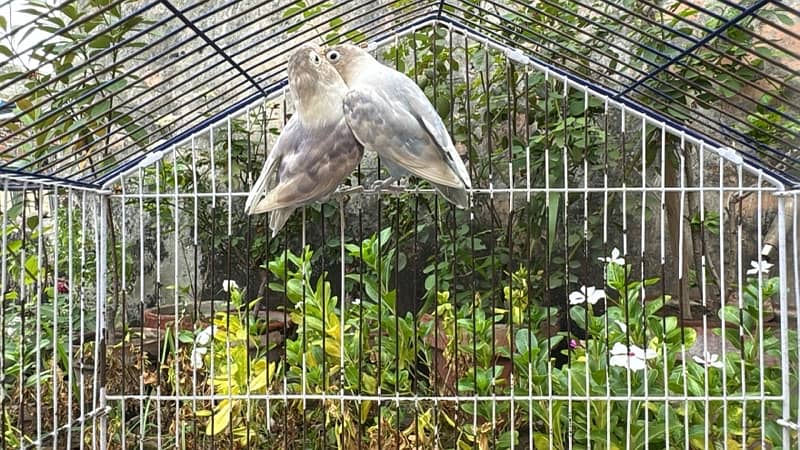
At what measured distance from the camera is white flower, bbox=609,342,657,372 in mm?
1085

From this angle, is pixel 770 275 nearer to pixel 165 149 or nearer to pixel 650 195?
pixel 650 195

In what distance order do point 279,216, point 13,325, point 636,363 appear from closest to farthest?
point 279,216 < point 636,363 < point 13,325

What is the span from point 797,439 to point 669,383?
204 millimetres

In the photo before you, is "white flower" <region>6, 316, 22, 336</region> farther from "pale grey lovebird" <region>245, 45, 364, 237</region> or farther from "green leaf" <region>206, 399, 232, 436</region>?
"pale grey lovebird" <region>245, 45, 364, 237</region>

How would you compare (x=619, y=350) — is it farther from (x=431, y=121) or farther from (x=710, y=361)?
(x=431, y=121)

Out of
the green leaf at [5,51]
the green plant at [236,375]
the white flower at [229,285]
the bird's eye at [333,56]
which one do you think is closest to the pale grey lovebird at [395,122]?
the bird's eye at [333,56]

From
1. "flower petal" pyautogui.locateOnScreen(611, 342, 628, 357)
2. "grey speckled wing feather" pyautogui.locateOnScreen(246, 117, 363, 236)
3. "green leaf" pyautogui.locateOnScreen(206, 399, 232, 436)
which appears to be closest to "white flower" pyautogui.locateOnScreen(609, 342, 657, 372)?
"flower petal" pyautogui.locateOnScreen(611, 342, 628, 357)

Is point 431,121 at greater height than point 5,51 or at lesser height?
lesser

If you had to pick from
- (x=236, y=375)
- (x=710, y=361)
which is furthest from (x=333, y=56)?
(x=710, y=361)

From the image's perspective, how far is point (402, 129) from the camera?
861mm

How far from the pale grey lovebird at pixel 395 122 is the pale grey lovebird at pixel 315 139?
19mm

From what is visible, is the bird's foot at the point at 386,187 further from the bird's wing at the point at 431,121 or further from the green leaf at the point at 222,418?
the green leaf at the point at 222,418

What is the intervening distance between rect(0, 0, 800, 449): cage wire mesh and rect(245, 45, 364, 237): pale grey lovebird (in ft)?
0.25

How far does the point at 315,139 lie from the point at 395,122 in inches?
4.5
